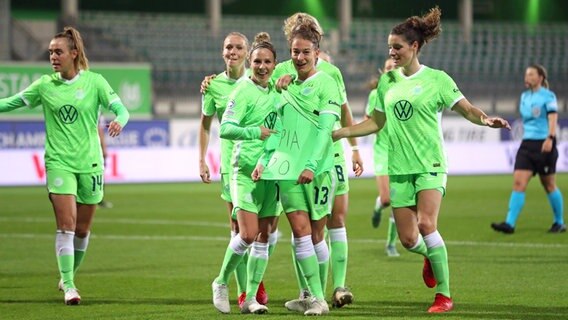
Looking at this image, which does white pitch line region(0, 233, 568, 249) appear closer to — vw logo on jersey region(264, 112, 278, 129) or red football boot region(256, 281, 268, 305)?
red football boot region(256, 281, 268, 305)

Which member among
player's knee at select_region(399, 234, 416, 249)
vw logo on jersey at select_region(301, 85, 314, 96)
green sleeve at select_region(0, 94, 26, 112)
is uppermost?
vw logo on jersey at select_region(301, 85, 314, 96)

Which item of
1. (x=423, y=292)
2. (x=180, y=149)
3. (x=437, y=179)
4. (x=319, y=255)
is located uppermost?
(x=437, y=179)

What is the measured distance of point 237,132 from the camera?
8.28 metres

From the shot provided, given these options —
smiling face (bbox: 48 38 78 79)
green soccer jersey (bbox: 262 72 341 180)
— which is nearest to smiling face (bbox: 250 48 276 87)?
green soccer jersey (bbox: 262 72 341 180)

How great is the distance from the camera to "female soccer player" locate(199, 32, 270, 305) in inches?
366

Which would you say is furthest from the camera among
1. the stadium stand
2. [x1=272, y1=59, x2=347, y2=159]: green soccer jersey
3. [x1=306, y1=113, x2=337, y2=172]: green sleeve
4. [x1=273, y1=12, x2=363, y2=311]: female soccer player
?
the stadium stand

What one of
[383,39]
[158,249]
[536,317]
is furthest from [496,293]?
[383,39]

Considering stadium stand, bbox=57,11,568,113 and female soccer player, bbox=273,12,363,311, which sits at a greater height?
female soccer player, bbox=273,12,363,311

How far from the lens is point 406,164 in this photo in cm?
879

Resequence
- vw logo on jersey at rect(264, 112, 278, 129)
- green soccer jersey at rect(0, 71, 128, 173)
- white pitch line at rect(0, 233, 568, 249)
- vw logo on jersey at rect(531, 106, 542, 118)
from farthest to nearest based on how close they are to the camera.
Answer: vw logo on jersey at rect(531, 106, 542, 118), white pitch line at rect(0, 233, 568, 249), green soccer jersey at rect(0, 71, 128, 173), vw logo on jersey at rect(264, 112, 278, 129)

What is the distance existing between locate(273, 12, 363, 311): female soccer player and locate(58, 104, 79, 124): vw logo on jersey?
1760 mm

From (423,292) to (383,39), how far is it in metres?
31.8

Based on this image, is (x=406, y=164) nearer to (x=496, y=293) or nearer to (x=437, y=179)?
(x=437, y=179)

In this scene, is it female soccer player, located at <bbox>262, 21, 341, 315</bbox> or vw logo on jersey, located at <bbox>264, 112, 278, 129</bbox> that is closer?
female soccer player, located at <bbox>262, 21, 341, 315</bbox>
